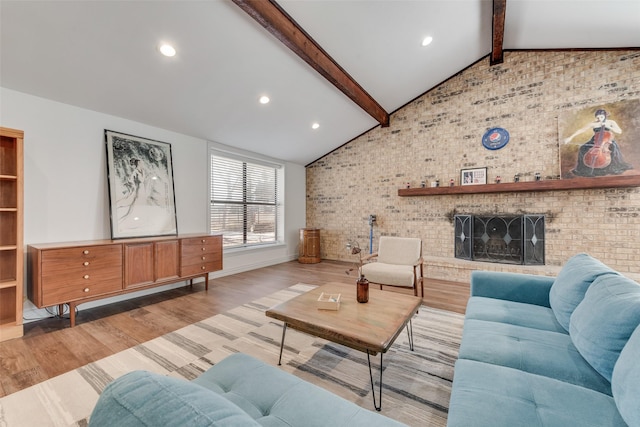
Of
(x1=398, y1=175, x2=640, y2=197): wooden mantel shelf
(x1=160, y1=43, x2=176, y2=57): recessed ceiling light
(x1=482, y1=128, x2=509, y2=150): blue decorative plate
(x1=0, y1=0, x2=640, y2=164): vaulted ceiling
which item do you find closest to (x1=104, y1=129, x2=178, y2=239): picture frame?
(x1=0, y1=0, x2=640, y2=164): vaulted ceiling

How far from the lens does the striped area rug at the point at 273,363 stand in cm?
160

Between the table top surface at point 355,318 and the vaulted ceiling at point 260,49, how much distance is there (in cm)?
276

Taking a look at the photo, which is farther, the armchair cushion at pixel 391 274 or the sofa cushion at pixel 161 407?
the armchair cushion at pixel 391 274

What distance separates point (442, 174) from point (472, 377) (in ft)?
14.8

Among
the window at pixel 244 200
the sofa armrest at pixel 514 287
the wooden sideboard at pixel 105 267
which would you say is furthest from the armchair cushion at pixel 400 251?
the window at pixel 244 200

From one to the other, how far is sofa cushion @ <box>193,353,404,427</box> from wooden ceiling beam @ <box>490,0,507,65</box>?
4406mm

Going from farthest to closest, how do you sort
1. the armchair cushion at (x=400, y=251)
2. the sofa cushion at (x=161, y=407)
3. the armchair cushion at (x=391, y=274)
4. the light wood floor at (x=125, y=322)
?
1. the armchair cushion at (x=400, y=251)
2. the armchair cushion at (x=391, y=274)
3. the light wood floor at (x=125, y=322)
4. the sofa cushion at (x=161, y=407)

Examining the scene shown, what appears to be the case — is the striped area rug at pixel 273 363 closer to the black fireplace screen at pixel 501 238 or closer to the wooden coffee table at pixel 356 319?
the wooden coffee table at pixel 356 319

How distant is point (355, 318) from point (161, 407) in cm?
155

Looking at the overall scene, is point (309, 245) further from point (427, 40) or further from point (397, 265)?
point (427, 40)

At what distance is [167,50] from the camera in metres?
2.75

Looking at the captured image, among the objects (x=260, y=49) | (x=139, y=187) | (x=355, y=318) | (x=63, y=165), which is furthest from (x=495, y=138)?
(x=63, y=165)

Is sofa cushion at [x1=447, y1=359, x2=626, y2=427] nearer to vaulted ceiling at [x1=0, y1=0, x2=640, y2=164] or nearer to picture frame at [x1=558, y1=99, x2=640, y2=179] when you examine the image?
vaulted ceiling at [x1=0, y1=0, x2=640, y2=164]

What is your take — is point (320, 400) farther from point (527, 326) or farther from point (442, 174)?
point (442, 174)
